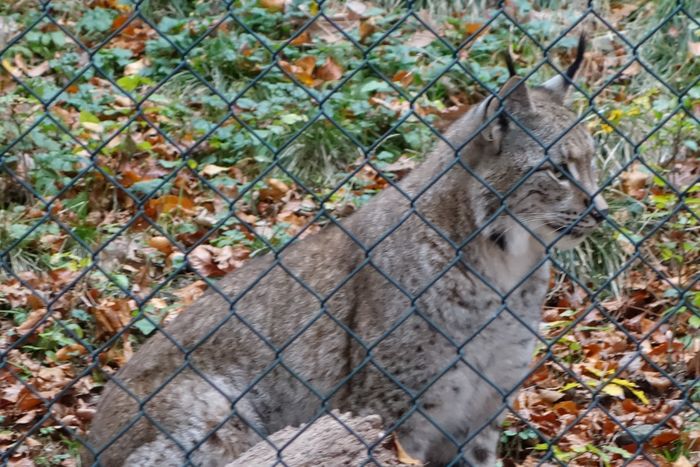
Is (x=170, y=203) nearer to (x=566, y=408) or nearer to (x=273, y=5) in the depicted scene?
(x=273, y=5)

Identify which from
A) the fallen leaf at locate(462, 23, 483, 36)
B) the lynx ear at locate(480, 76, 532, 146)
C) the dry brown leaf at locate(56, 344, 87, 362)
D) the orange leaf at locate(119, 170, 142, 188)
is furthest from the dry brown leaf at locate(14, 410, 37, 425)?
the fallen leaf at locate(462, 23, 483, 36)

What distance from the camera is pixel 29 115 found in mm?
6676

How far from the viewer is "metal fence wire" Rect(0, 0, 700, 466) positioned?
4.82 m

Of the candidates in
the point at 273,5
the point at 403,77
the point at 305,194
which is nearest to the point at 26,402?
the point at 305,194

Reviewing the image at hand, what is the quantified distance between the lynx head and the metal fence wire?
0.04 m

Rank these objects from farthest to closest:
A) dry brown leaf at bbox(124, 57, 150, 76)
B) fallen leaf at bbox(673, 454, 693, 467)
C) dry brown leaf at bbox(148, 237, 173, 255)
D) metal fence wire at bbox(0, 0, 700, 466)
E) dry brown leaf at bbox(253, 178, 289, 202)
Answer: dry brown leaf at bbox(124, 57, 150, 76), dry brown leaf at bbox(253, 178, 289, 202), dry brown leaf at bbox(148, 237, 173, 255), metal fence wire at bbox(0, 0, 700, 466), fallen leaf at bbox(673, 454, 693, 467)

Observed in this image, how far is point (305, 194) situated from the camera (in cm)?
692

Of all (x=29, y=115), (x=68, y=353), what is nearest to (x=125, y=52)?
(x=29, y=115)

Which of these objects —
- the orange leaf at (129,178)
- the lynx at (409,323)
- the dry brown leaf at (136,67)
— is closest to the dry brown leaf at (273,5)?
the dry brown leaf at (136,67)

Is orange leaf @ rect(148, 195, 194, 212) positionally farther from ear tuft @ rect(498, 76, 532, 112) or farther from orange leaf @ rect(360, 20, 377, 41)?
ear tuft @ rect(498, 76, 532, 112)

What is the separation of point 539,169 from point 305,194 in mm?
2756

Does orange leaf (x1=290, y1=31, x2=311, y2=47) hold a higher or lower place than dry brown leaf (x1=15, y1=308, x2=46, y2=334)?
higher

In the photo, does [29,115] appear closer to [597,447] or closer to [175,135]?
[175,135]

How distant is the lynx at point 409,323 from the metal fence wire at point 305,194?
34 millimetres
